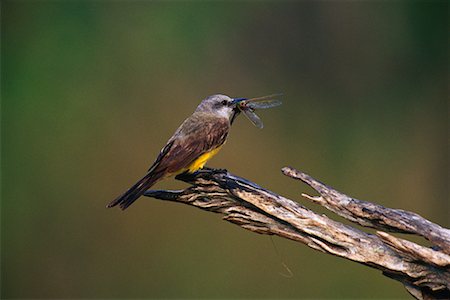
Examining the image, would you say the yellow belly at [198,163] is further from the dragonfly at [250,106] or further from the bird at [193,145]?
the dragonfly at [250,106]

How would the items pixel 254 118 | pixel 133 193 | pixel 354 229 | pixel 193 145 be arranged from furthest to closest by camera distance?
pixel 254 118, pixel 193 145, pixel 133 193, pixel 354 229

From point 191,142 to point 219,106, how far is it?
1.02 ft

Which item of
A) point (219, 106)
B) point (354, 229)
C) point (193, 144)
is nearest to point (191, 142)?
point (193, 144)

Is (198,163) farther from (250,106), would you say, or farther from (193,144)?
(250,106)

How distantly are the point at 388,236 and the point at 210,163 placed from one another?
203cm

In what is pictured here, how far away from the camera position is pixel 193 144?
284cm

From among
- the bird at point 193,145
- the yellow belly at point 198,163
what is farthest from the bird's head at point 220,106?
the yellow belly at point 198,163

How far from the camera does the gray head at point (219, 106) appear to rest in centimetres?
307

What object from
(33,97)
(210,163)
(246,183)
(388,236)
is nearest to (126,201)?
(246,183)

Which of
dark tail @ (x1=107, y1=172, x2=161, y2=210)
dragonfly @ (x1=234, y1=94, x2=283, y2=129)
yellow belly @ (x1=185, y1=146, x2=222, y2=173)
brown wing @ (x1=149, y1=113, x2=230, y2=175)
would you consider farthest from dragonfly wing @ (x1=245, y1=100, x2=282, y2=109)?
dark tail @ (x1=107, y1=172, x2=161, y2=210)

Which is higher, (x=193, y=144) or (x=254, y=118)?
(x=254, y=118)

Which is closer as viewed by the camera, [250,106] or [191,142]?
[191,142]

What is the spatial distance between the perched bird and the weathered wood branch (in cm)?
32

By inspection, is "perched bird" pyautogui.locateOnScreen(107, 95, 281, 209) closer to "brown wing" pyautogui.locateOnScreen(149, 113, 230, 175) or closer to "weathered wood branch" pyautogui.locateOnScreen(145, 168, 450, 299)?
"brown wing" pyautogui.locateOnScreen(149, 113, 230, 175)
